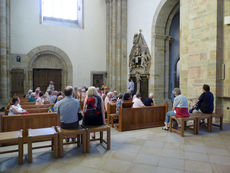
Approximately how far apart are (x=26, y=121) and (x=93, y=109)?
6.07ft

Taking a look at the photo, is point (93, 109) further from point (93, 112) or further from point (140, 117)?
point (140, 117)

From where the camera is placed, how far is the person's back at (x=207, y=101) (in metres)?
5.70

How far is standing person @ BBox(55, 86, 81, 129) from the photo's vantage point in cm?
406

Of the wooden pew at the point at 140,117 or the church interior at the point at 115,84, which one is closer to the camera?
the church interior at the point at 115,84

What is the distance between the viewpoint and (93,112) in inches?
166

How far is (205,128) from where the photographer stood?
19.7 ft

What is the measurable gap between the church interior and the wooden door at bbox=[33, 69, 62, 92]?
7cm

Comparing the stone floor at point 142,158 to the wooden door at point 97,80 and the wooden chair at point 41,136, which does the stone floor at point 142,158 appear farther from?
the wooden door at point 97,80

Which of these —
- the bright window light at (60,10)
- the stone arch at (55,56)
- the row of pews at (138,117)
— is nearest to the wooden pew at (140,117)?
the row of pews at (138,117)

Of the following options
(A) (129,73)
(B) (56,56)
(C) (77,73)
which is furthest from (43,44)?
(A) (129,73)

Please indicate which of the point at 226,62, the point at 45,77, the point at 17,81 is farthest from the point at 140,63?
the point at 17,81

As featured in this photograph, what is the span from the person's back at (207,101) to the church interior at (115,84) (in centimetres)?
3

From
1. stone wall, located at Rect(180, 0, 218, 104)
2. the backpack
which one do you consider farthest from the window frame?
the backpack

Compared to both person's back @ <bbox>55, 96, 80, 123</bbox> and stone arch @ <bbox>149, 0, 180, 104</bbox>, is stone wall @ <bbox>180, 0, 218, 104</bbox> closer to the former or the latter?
stone arch @ <bbox>149, 0, 180, 104</bbox>
